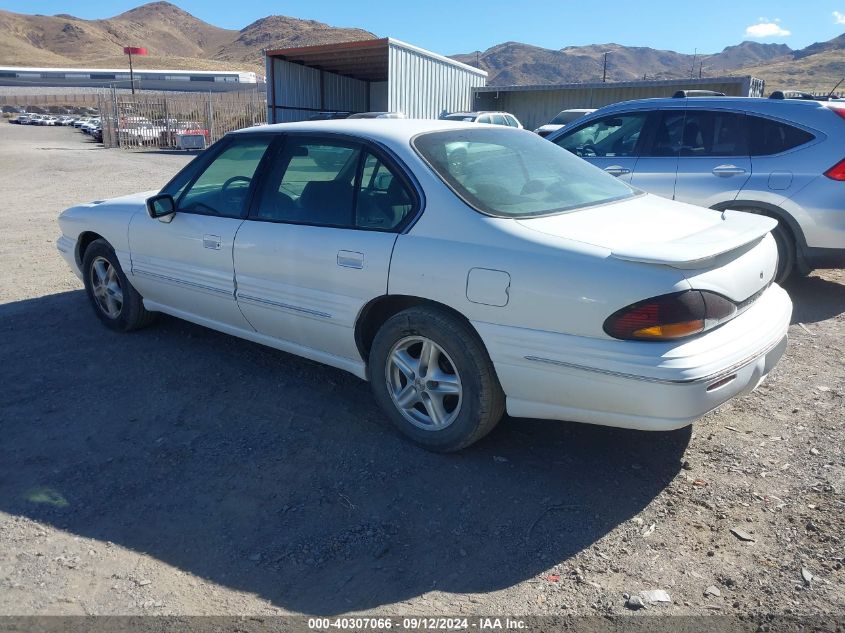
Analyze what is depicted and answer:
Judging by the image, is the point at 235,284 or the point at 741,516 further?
the point at 235,284

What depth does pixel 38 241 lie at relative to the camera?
8.92 meters

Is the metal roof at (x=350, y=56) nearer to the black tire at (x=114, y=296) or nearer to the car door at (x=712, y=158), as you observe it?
the car door at (x=712, y=158)

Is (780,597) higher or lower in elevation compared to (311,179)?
lower

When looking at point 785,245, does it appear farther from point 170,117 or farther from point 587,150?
point 170,117

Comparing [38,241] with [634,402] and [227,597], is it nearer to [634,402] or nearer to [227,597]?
[227,597]

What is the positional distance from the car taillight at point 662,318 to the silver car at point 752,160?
364cm

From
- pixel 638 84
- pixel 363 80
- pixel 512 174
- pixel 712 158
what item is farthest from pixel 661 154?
pixel 363 80

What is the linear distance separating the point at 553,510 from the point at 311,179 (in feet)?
7.40

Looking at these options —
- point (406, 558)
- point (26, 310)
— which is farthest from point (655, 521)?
point (26, 310)

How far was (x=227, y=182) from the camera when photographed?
4.52 m

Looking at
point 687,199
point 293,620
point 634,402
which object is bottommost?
point 293,620

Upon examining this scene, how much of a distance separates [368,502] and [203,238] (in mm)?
2141

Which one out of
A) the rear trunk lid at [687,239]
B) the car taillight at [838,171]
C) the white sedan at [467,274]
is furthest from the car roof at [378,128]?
the car taillight at [838,171]

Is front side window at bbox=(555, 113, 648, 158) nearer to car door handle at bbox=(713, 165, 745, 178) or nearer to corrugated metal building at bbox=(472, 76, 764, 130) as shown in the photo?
car door handle at bbox=(713, 165, 745, 178)
